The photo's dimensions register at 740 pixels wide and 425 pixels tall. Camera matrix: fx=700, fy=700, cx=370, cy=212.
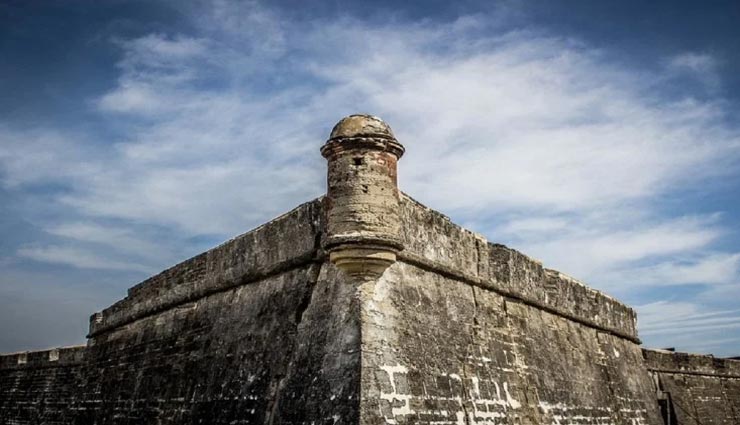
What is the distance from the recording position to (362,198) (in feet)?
22.0

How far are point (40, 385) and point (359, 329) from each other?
1251 cm

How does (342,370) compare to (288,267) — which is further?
(288,267)

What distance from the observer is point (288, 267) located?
7875 millimetres

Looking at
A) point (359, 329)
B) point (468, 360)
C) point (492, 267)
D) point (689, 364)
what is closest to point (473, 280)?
point (492, 267)

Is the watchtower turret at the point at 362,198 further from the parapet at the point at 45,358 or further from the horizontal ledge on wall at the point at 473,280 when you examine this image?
the parapet at the point at 45,358

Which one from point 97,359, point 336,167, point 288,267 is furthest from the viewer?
point 97,359

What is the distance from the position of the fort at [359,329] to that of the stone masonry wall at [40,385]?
105 cm

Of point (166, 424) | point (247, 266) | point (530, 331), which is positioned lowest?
point (166, 424)

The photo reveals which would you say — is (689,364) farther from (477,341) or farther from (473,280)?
(477,341)

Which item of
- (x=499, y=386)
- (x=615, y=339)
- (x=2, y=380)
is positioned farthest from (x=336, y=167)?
(x=2, y=380)

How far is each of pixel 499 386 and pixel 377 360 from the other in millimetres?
2591

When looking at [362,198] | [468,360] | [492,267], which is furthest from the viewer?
[492,267]

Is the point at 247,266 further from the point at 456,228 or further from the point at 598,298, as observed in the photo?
the point at 598,298

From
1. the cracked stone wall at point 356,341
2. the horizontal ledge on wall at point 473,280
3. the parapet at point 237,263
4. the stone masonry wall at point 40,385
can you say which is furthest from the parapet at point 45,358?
the horizontal ledge on wall at point 473,280
